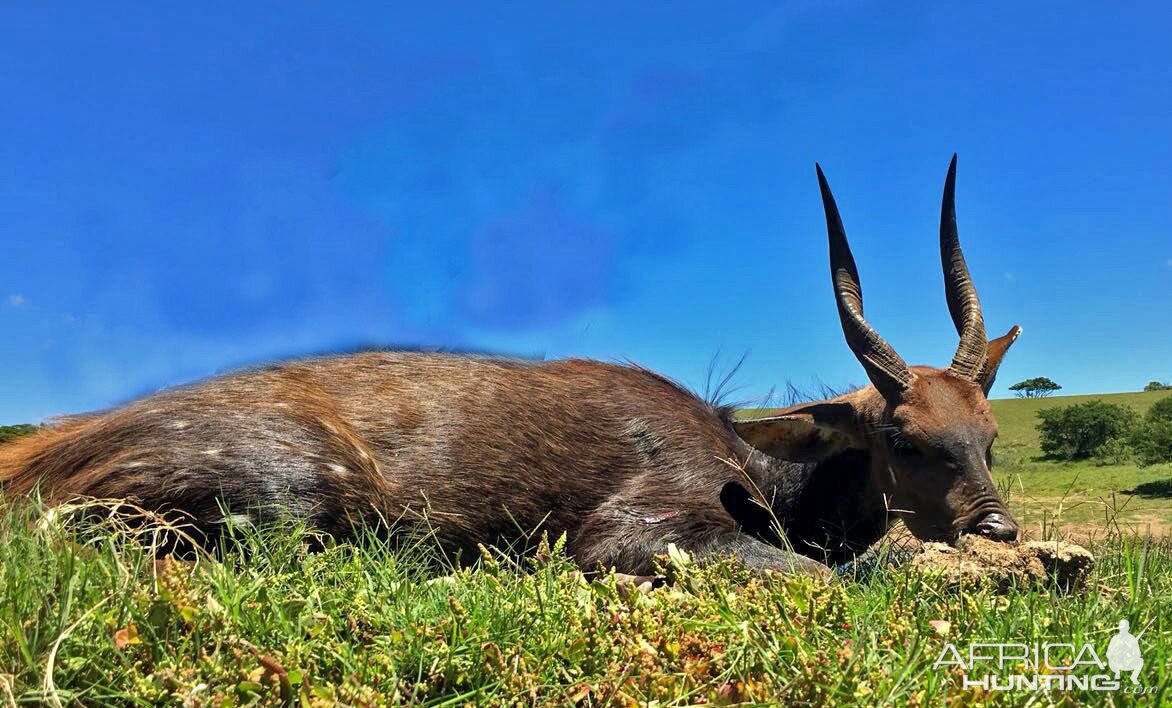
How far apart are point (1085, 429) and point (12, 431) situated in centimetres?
4774

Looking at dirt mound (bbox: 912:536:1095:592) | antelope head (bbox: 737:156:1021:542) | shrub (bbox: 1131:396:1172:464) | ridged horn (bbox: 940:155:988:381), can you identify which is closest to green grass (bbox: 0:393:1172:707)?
dirt mound (bbox: 912:536:1095:592)

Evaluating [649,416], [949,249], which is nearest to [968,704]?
[649,416]

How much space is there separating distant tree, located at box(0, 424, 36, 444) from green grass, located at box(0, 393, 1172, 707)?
3717mm

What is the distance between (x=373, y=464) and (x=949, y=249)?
4392 millimetres

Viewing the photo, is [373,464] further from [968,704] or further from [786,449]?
[968,704]

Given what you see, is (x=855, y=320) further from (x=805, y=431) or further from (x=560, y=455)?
(x=560, y=455)

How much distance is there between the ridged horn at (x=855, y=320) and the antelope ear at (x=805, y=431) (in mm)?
315

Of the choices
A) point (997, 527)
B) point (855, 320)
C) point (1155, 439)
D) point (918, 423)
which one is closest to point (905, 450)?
point (918, 423)

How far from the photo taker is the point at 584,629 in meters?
2.47

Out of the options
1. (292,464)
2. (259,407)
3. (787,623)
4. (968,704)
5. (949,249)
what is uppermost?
(949,249)

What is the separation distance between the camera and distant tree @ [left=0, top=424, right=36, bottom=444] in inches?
245

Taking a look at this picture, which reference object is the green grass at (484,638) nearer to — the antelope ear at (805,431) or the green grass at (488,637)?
the green grass at (488,637)

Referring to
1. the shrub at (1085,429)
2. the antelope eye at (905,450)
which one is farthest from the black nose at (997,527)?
the shrub at (1085,429)

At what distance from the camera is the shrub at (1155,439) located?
1516 inches
